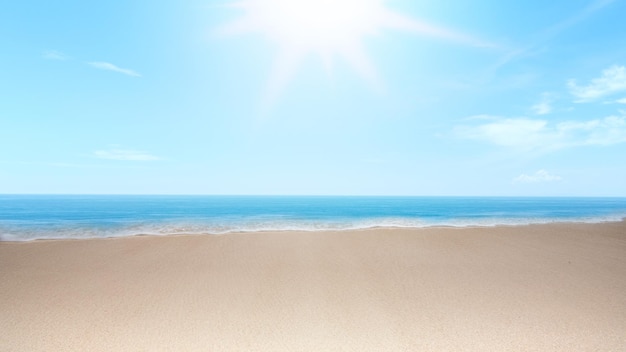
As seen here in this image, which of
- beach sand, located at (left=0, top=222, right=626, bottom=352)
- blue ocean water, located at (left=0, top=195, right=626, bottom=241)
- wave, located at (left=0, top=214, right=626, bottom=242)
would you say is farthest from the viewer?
blue ocean water, located at (left=0, top=195, right=626, bottom=241)

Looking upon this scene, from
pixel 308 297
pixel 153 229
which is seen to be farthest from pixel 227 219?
pixel 308 297

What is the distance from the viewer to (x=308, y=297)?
8.42 m

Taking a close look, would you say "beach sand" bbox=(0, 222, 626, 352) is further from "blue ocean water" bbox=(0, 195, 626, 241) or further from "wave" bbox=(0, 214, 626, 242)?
"blue ocean water" bbox=(0, 195, 626, 241)

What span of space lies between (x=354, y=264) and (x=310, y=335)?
574cm

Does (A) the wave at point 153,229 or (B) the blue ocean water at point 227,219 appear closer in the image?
(A) the wave at point 153,229

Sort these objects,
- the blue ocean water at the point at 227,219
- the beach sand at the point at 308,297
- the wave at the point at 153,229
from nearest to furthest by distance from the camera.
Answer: the beach sand at the point at 308,297 < the wave at the point at 153,229 < the blue ocean water at the point at 227,219

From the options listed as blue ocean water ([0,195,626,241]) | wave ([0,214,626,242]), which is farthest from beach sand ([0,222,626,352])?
blue ocean water ([0,195,626,241])

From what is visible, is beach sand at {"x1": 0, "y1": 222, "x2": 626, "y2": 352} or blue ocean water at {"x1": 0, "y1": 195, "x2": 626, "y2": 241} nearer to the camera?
beach sand at {"x1": 0, "y1": 222, "x2": 626, "y2": 352}

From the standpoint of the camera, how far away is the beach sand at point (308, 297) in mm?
6113

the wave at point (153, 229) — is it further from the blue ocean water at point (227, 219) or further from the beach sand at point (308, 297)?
the beach sand at point (308, 297)

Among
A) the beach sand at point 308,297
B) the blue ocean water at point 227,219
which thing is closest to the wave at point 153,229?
the blue ocean water at point 227,219

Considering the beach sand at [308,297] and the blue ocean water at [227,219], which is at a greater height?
the blue ocean water at [227,219]

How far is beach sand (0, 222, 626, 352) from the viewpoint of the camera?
20.1ft

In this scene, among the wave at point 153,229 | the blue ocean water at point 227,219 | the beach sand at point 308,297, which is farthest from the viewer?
the blue ocean water at point 227,219
